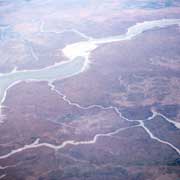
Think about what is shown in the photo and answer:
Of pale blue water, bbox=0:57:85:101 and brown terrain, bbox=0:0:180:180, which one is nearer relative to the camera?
brown terrain, bbox=0:0:180:180

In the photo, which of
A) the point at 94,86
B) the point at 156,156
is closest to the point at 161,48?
the point at 94,86

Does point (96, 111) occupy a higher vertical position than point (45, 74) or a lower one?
higher

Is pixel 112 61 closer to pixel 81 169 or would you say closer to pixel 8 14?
pixel 81 169

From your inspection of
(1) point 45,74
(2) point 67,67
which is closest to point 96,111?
(1) point 45,74

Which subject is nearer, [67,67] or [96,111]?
[96,111]

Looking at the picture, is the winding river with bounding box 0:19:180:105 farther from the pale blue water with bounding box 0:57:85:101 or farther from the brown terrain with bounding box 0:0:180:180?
the brown terrain with bounding box 0:0:180:180

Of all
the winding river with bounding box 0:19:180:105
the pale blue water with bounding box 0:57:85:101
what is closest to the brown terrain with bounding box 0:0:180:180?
the winding river with bounding box 0:19:180:105

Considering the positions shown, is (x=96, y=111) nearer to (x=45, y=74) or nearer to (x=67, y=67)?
(x=45, y=74)

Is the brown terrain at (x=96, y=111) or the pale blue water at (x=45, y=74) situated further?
the pale blue water at (x=45, y=74)

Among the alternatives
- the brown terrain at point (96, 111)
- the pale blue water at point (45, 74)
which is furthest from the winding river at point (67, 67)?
the brown terrain at point (96, 111)

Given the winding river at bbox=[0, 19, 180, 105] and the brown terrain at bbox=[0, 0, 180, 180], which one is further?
the winding river at bbox=[0, 19, 180, 105]

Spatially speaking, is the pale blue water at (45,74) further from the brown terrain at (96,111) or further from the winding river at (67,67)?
the brown terrain at (96,111)
